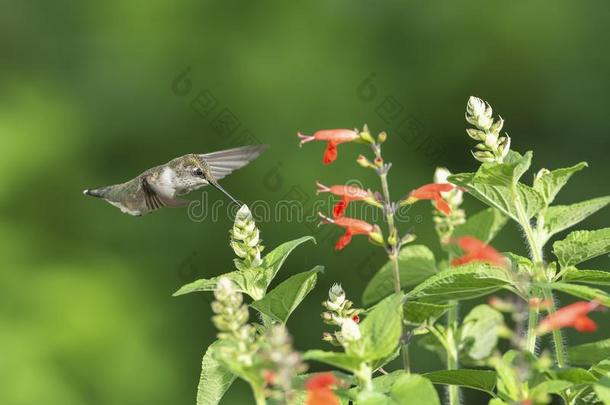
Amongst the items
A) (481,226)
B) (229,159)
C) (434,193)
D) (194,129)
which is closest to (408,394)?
(434,193)

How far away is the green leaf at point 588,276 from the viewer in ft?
4.47

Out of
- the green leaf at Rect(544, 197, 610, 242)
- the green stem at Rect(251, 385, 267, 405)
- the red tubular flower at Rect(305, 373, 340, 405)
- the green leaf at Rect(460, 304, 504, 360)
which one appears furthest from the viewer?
the green leaf at Rect(460, 304, 504, 360)

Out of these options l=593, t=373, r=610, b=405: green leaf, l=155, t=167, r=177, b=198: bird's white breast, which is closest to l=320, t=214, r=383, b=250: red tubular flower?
l=593, t=373, r=610, b=405: green leaf

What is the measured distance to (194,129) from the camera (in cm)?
618

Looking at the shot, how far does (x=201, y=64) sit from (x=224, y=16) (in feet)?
1.32

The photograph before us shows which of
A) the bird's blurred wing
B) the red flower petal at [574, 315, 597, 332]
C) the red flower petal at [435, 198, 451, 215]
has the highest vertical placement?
the bird's blurred wing

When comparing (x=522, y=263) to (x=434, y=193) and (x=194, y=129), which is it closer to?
(x=434, y=193)

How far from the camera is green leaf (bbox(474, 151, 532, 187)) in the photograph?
1.44 meters

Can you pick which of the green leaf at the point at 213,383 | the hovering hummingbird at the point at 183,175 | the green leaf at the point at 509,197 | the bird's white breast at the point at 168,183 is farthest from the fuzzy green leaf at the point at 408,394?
the bird's white breast at the point at 168,183

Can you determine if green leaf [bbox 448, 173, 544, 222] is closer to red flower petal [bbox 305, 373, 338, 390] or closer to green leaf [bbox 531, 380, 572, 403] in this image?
green leaf [bbox 531, 380, 572, 403]

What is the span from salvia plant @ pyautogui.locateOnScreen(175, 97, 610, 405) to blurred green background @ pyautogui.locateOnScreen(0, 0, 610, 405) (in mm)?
3352

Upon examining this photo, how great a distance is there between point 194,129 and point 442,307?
4.97 m

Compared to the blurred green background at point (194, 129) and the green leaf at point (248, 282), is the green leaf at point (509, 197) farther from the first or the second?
the blurred green background at point (194, 129)

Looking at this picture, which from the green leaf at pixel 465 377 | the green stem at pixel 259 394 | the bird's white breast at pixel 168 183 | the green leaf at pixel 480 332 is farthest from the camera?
the bird's white breast at pixel 168 183
